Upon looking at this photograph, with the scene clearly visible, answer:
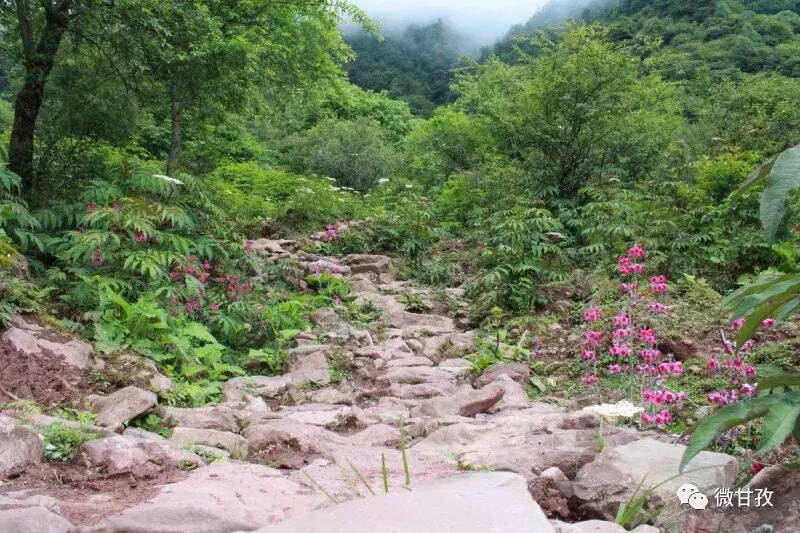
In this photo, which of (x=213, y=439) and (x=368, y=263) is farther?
(x=368, y=263)

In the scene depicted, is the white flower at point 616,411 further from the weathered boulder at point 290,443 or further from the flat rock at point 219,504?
the flat rock at point 219,504

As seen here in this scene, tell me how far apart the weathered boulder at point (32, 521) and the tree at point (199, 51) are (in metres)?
6.11

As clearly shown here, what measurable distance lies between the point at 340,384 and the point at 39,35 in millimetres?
6082

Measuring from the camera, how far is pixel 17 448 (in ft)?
8.96

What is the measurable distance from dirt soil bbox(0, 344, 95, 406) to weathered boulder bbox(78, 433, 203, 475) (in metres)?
1.26

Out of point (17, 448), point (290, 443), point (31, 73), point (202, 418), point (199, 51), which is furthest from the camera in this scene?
point (199, 51)

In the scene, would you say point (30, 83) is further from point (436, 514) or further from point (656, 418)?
point (436, 514)

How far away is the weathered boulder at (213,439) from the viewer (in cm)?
322

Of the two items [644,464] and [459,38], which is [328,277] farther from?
[459,38]

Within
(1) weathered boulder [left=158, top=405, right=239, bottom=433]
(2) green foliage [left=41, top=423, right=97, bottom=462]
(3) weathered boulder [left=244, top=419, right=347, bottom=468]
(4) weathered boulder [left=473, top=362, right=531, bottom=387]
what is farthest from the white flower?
(2) green foliage [left=41, top=423, right=97, bottom=462]

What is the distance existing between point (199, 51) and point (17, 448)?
5.69 metres

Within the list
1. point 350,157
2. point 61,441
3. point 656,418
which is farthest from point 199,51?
point 350,157

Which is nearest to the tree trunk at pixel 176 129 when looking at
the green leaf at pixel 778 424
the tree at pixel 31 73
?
the tree at pixel 31 73

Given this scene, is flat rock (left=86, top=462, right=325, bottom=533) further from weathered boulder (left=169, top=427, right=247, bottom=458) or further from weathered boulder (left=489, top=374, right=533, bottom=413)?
weathered boulder (left=489, top=374, right=533, bottom=413)
